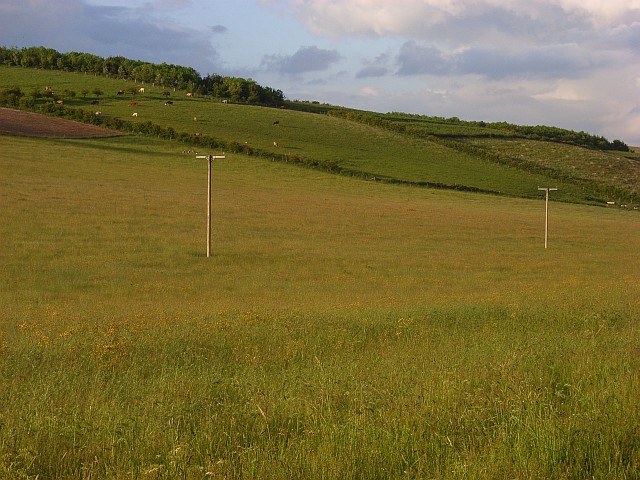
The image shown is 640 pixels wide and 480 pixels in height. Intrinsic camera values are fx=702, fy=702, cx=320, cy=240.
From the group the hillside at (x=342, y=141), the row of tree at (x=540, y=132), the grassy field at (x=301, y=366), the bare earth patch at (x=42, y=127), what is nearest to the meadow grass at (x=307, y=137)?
the hillside at (x=342, y=141)

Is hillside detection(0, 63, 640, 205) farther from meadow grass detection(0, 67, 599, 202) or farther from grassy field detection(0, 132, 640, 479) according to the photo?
grassy field detection(0, 132, 640, 479)

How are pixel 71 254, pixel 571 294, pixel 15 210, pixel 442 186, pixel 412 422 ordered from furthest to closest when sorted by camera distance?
1. pixel 442 186
2. pixel 15 210
3. pixel 71 254
4. pixel 571 294
5. pixel 412 422

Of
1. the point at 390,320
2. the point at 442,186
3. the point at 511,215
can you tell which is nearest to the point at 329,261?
the point at 390,320

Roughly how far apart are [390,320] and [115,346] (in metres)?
5.87

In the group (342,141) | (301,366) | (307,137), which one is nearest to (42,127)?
(307,137)

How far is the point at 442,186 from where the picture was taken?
266ft

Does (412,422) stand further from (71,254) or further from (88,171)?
(88,171)

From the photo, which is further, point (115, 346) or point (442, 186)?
point (442, 186)

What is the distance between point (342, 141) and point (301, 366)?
3603 inches

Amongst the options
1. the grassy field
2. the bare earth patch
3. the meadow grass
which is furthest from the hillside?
the grassy field

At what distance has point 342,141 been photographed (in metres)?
101

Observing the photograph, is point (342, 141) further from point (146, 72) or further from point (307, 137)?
point (146, 72)

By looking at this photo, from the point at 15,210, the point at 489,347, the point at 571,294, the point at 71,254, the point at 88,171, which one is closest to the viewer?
the point at 489,347

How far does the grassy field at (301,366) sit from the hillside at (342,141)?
52140mm
